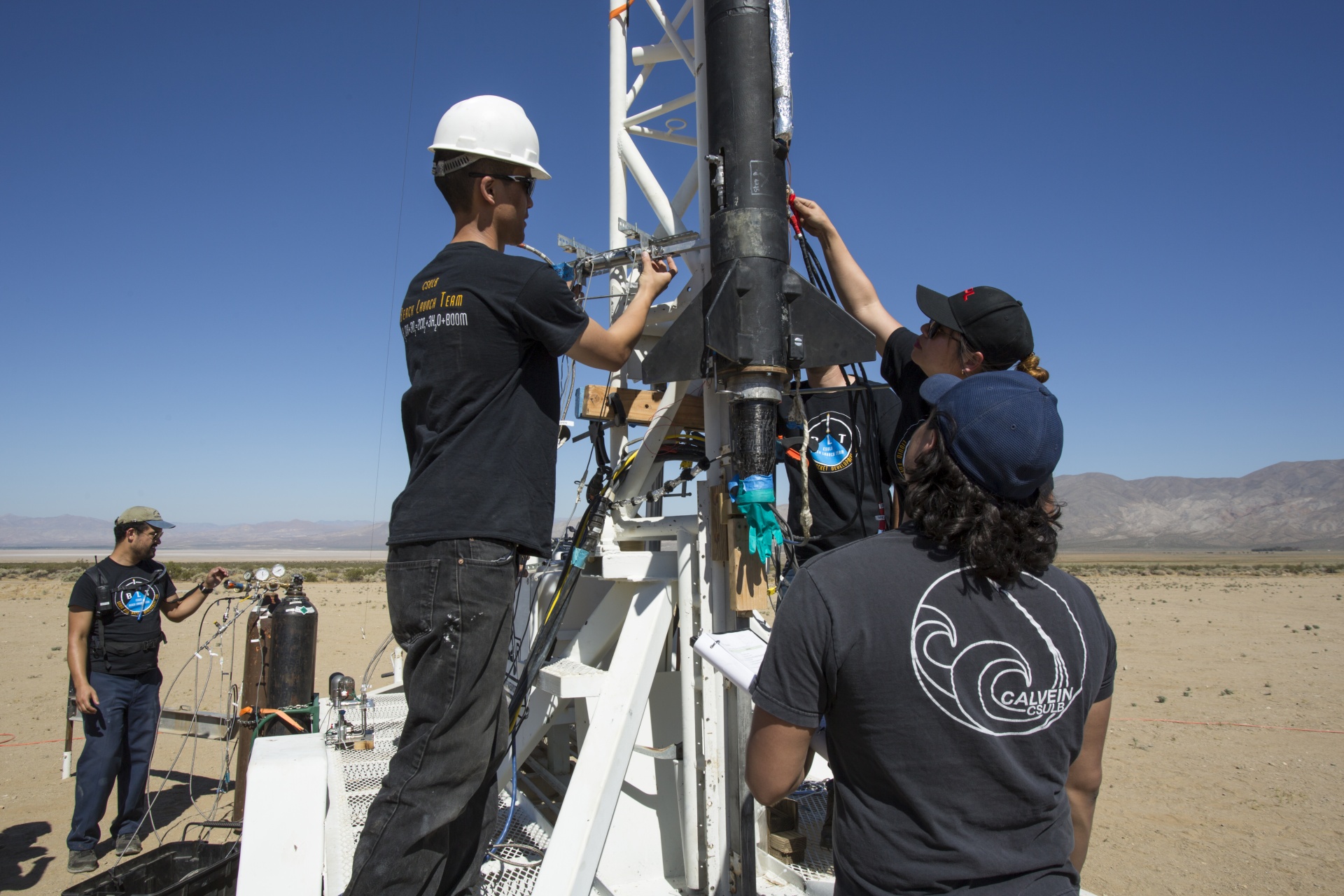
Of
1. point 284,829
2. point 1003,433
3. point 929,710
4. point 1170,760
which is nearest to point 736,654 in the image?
A: point 929,710

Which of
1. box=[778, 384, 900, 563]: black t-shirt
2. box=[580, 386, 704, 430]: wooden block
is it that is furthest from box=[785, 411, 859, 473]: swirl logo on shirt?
box=[580, 386, 704, 430]: wooden block

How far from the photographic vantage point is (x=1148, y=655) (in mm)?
14492

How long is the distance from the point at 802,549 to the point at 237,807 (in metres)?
4.07

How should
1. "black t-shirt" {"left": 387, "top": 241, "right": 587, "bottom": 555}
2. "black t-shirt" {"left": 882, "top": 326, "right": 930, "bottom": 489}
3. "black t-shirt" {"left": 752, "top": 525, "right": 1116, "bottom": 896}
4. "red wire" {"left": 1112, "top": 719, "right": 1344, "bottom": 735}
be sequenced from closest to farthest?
1. "black t-shirt" {"left": 752, "top": 525, "right": 1116, "bottom": 896}
2. "black t-shirt" {"left": 387, "top": 241, "right": 587, "bottom": 555}
3. "black t-shirt" {"left": 882, "top": 326, "right": 930, "bottom": 489}
4. "red wire" {"left": 1112, "top": 719, "right": 1344, "bottom": 735}

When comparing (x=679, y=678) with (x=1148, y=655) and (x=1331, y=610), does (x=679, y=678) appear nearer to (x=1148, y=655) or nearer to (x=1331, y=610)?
(x=1148, y=655)

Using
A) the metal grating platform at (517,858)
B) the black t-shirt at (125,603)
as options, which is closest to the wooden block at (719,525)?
the metal grating platform at (517,858)

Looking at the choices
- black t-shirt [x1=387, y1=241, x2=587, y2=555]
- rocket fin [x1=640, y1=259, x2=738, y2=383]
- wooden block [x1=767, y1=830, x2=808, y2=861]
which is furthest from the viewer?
wooden block [x1=767, y1=830, x2=808, y2=861]

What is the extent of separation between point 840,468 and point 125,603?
202 inches

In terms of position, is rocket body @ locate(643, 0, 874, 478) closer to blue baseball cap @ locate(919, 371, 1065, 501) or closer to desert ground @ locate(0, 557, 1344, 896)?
blue baseball cap @ locate(919, 371, 1065, 501)

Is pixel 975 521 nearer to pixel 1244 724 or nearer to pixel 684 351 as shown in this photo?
pixel 684 351

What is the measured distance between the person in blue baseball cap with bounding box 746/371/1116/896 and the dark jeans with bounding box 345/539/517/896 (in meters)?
0.86

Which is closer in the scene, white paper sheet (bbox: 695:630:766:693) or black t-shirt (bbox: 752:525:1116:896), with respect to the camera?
black t-shirt (bbox: 752:525:1116:896)

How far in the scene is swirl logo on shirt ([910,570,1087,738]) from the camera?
1.46 metres

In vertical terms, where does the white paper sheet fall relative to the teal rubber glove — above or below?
below
